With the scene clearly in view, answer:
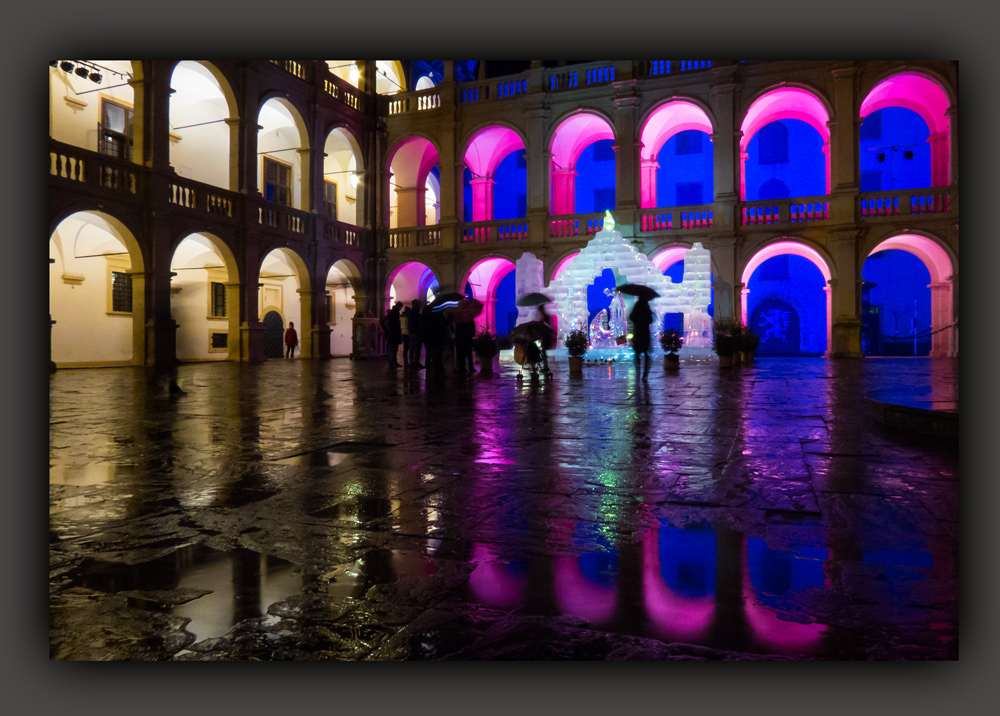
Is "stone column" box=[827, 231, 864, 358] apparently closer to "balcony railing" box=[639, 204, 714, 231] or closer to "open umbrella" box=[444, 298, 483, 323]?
"balcony railing" box=[639, 204, 714, 231]

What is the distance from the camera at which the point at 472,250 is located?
20.1 meters

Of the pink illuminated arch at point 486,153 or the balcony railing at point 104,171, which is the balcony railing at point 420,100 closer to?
the pink illuminated arch at point 486,153

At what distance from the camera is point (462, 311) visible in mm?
A: 11227

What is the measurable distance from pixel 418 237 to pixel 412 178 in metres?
4.28

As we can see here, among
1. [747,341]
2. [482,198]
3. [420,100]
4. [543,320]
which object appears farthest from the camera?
[482,198]

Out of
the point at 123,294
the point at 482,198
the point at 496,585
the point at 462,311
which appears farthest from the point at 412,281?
the point at 496,585

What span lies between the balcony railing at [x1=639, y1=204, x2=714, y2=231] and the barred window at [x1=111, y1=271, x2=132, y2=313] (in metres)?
13.5

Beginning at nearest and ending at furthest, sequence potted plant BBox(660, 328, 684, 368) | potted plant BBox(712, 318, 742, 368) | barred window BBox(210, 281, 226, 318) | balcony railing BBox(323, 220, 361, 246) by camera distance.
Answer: potted plant BBox(660, 328, 684, 368) → potted plant BBox(712, 318, 742, 368) → balcony railing BBox(323, 220, 361, 246) → barred window BBox(210, 281, 226, 318)

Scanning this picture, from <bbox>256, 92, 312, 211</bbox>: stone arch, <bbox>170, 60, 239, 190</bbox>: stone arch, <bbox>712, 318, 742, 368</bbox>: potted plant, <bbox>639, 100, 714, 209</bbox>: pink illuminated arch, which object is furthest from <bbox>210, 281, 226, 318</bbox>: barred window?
<bbox>712, 318, 742, 368</bbox>: potted plant

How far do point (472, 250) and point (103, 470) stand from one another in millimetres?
17158

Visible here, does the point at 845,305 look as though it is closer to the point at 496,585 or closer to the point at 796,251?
the point at 796,251

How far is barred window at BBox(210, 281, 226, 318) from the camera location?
827 inches
